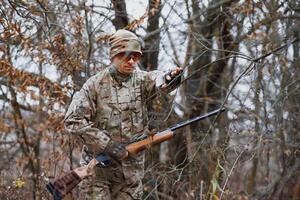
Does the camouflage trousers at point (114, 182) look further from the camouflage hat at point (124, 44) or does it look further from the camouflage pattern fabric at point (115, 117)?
the camouflage hat at point (124, 44)

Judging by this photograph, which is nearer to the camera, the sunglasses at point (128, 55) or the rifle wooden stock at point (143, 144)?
the rifle wooden stock at point (143, 144)

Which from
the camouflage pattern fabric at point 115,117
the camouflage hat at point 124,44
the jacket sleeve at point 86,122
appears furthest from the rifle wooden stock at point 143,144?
the camouflage hat at point 124,44

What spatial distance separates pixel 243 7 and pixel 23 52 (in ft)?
9.81

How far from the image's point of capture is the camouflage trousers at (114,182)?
5164 mm

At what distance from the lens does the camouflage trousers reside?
5164 mm

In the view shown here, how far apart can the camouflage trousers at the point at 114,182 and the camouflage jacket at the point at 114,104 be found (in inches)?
6.9

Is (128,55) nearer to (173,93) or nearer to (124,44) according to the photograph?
(124,44)

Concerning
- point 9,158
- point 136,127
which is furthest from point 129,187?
point 9,158

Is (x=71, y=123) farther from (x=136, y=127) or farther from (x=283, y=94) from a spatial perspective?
(x=283, y=94)

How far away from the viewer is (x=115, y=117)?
17.2ft

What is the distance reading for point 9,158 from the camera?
9.91 meters

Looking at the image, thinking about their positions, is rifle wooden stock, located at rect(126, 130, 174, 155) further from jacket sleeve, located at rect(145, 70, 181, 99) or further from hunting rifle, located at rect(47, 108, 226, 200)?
jacket sleeve, located at rect(145, 70, 181, 99)

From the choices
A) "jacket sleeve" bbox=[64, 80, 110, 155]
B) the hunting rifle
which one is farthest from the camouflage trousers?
"jacket sleeve" bbox=[64, 80, 110, 155]

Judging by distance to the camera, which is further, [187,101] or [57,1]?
[187,101]
